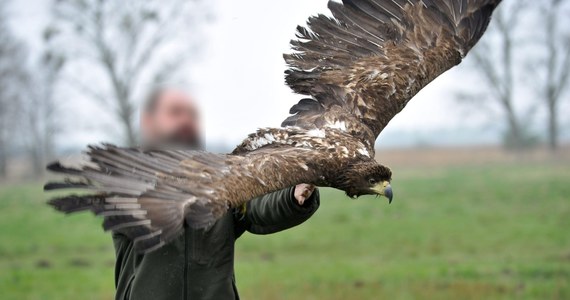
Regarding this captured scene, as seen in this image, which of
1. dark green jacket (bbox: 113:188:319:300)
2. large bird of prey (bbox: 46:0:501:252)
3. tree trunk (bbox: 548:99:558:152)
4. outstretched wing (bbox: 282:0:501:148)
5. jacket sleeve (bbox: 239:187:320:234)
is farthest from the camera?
tree trunk (bbox: 548:99:558:152)

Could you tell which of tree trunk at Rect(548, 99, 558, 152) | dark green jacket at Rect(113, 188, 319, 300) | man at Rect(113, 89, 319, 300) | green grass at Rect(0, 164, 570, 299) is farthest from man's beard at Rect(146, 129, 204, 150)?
tree trunk at Rect(548, 99, 558, 152)

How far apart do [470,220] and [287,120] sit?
1067 centimetres

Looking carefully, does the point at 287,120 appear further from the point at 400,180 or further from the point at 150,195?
the point at 400,180

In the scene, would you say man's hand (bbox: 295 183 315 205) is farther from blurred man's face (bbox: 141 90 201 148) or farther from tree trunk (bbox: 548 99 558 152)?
tree trunk (bbox: 548 99 558 152)

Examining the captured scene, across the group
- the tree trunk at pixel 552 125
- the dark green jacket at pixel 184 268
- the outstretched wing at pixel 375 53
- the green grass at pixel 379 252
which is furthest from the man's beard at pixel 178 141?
the tree trunk at pixel 552 125

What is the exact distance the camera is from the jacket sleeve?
4484 mm

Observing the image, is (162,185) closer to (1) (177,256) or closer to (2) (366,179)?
(1) (177,256)

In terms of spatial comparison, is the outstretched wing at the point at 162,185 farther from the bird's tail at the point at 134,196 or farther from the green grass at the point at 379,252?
the green grass at the point at 379,252

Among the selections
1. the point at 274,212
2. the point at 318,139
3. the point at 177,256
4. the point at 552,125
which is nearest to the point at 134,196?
the point at 177,256

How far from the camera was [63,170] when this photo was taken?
12.8ft

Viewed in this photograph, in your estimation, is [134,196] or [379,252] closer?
[134,196]

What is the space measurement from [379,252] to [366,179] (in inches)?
317

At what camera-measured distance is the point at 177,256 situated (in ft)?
13.8

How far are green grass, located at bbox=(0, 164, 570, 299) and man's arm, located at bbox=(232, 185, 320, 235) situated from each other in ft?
16.9
